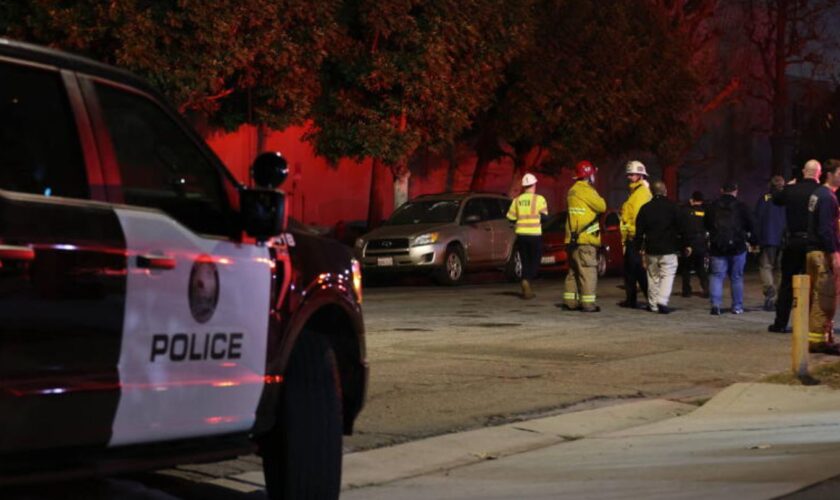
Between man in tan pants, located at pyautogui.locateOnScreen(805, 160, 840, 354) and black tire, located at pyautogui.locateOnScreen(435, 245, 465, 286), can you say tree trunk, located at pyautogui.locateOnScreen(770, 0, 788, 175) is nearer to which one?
black tire, located at pyautogui.locateOnScreen(435, 245, 465, 286)

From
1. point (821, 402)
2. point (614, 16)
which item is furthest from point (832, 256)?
point (614, 16)

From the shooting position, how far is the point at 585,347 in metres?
14.7

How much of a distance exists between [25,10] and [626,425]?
17.6 meters

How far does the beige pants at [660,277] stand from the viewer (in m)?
19.0

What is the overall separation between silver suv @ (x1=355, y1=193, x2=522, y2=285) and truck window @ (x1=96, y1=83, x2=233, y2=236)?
799 inches

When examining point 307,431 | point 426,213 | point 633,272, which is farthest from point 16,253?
point 426,213

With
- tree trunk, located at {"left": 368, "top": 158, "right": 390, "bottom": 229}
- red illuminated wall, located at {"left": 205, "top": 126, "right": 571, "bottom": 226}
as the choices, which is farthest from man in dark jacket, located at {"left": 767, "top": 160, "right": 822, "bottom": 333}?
tree trunk, located at {"left": 368, "top": 158, "right": 390, "bottom": 229}

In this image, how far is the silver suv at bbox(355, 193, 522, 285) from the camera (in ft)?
87.1

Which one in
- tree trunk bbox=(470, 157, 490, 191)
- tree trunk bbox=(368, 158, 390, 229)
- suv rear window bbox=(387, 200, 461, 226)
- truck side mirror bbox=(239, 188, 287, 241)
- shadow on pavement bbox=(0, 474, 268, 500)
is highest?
tree trunk bbox=(470, 157, 490, 191)

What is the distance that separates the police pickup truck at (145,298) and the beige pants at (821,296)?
27.2 ft

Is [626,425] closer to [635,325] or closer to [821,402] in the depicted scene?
[821,402]

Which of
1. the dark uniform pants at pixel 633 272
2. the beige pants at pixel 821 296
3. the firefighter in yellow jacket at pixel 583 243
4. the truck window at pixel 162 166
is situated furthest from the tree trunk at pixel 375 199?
the truck window at pixel 162 166

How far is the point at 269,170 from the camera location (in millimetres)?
6008

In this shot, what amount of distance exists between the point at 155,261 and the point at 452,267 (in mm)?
21625
